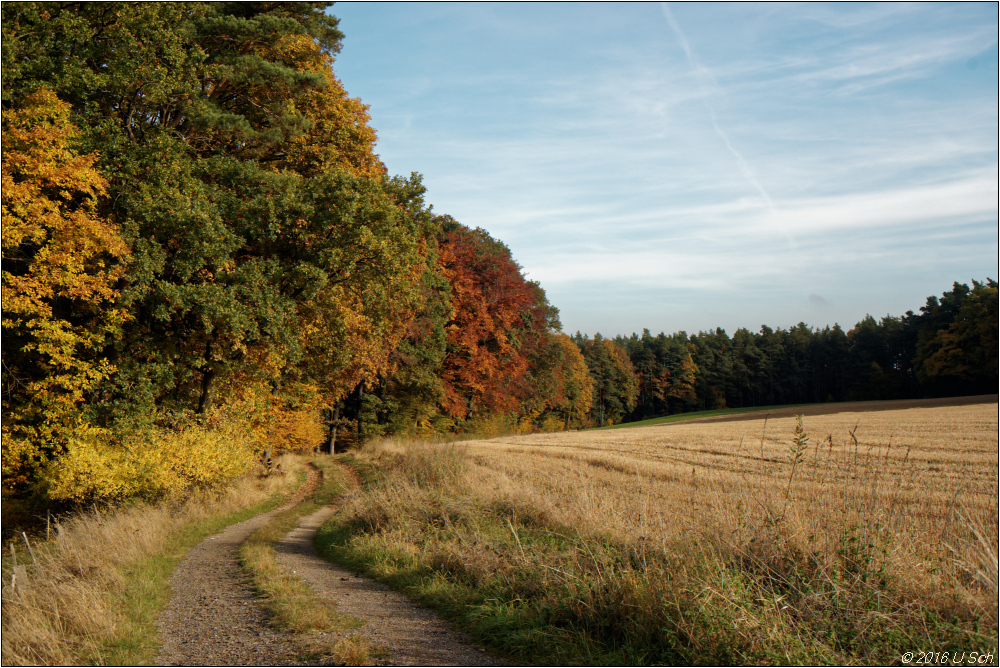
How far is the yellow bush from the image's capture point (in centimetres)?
1456

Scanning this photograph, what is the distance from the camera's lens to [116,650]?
6.19 m

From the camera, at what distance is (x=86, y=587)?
732 centimetres

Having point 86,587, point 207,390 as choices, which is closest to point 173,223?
point 207,390

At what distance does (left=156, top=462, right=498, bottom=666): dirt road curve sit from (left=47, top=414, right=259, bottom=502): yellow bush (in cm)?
574

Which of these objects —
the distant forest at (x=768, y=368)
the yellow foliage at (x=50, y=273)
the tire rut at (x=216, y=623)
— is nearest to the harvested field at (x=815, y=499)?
the tire rut at (x=216, y=623)

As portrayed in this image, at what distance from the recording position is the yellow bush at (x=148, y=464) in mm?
14562

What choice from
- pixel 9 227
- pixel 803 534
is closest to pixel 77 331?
pixel 9 227

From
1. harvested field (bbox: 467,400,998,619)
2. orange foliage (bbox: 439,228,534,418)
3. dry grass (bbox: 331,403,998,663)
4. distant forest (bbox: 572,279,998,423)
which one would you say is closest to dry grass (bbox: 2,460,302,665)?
dry grass (bbox: 331,403,998,663)

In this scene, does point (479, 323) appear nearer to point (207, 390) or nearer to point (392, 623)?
point (207, 390)

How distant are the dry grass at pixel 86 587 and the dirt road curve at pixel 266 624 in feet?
1.95

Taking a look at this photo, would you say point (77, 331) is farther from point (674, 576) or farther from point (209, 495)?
point (674, 576)

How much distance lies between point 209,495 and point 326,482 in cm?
660

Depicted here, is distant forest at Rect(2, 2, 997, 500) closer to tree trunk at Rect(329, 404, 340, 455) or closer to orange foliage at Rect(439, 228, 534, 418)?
orange foliage at Rect(439, 228, 534, 418)

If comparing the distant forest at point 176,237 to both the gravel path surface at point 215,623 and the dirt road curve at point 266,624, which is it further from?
the dirt road curve at point 266,624
